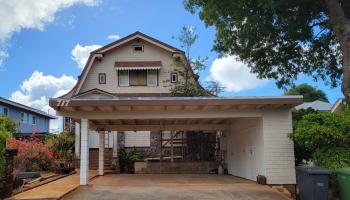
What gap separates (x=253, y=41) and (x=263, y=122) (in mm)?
4949

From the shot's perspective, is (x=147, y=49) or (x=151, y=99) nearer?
(x=151, y=99)

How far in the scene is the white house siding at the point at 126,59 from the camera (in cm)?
2631

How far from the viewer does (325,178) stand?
10.9 m

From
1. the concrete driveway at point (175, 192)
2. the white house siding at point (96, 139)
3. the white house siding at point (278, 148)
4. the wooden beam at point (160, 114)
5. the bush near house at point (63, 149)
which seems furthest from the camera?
the white house siding at point (96, 139)

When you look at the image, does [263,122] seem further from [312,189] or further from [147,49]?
[147,49]

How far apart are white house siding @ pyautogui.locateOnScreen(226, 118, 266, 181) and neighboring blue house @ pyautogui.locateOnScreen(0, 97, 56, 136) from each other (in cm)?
1403

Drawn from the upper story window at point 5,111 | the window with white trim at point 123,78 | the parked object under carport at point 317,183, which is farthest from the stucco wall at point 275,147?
the upper story window at point 5,111

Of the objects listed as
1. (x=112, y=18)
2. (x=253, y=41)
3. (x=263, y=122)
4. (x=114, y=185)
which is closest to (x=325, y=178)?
(x=263, y=122)

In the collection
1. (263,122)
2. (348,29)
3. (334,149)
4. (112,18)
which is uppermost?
(112,18)

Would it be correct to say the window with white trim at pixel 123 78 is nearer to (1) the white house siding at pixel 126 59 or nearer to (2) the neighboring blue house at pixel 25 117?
(1) the white house siding at pixel 126 59

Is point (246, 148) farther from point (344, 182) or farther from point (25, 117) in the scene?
point (25, 117)

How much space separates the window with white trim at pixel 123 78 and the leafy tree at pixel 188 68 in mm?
2851

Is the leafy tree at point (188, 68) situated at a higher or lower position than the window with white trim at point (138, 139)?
higher

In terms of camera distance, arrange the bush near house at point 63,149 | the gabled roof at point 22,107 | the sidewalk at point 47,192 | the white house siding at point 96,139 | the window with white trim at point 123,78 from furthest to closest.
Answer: the gabled roof at point 22,107, the window with white trim at point 123,78, the white house siding at point 96,139, the bush near house at point 63,149, the sidewalk at point 47,192
